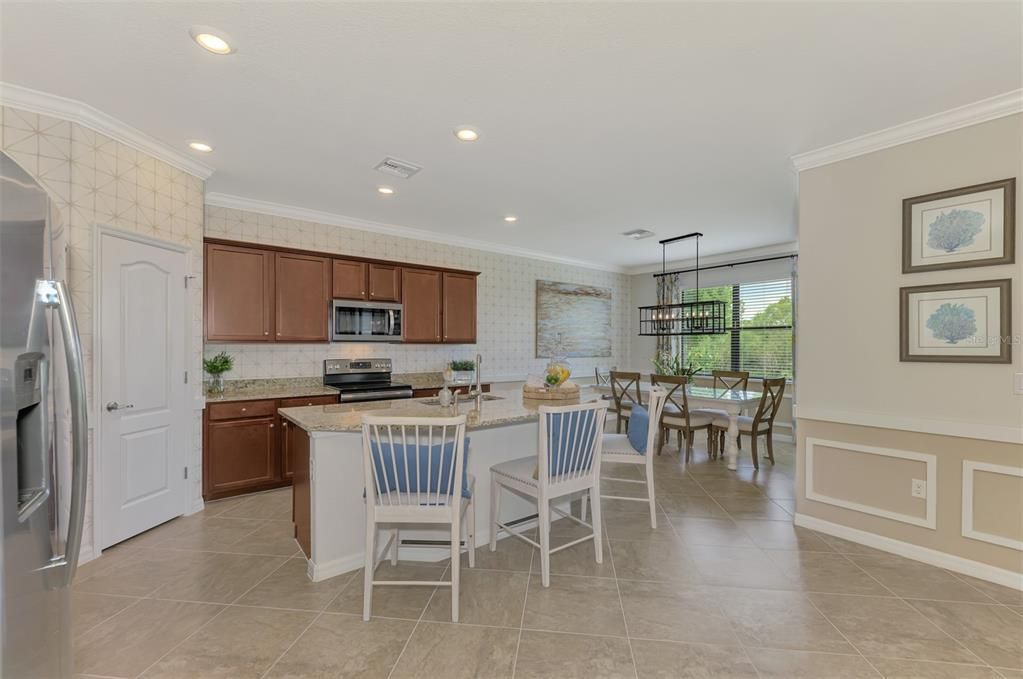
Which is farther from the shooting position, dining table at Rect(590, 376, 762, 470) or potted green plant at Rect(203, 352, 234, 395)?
dining table at Rect(590, 376, 762, 470)

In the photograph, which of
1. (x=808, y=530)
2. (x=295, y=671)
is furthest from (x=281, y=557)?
(x=808, y=530)

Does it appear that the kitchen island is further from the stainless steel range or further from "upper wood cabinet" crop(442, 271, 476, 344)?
"upper wood cabinet" crop(442, 271, 476, 344)

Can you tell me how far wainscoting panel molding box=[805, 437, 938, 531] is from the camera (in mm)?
2676

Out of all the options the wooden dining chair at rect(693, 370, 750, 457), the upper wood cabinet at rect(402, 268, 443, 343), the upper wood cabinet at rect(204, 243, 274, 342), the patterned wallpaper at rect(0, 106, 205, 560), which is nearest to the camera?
the patterned wallpaper at rect(0, 106, 205, 560)

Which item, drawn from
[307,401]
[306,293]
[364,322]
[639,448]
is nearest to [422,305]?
[364,322]

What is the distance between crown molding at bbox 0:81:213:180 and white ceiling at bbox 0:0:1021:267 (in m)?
0.09

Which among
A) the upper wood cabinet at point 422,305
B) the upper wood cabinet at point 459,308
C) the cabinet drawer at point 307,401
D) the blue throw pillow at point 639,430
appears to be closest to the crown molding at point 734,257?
the upper wood cabinet at point 459,308

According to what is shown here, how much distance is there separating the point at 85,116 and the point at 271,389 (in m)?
2.44

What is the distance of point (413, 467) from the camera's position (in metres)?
2.11

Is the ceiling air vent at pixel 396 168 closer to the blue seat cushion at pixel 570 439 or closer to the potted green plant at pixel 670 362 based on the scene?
the blue seat cushion at pixel 570 439

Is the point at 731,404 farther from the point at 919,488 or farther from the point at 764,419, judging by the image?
the point at 919,488

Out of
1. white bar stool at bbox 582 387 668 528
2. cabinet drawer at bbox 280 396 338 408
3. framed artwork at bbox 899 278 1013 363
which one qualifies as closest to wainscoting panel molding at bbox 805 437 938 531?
framed artwork at bbox 899 278 1013 363

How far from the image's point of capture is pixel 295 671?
180cm

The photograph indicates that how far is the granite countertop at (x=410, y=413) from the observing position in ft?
7.85
